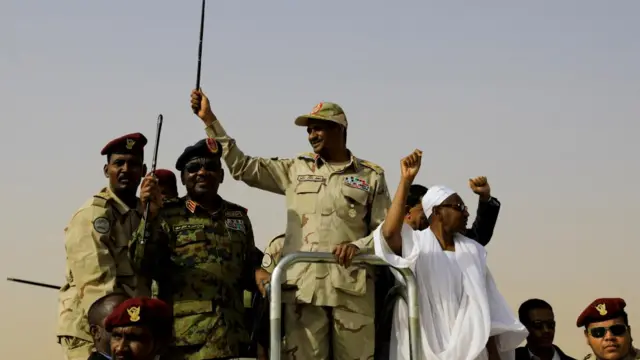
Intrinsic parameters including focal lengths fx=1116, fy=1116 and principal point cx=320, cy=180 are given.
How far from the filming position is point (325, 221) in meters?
7.35

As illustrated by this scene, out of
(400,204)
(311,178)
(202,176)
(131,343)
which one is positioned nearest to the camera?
(131,343)

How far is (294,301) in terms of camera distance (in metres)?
7.12

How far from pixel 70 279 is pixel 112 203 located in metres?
0.57

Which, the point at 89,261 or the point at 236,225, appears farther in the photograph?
the point at 236,225

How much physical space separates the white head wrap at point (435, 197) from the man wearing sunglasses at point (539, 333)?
4.99 ft

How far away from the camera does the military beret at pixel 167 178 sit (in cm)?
836

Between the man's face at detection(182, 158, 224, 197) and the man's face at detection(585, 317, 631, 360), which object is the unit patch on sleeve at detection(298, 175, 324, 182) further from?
the man's face at detection(585, 317, 631, 360)

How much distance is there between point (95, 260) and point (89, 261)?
0.14 ft

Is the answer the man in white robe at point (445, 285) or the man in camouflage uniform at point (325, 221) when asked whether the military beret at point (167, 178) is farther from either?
the man in white robe at point (445, 285)

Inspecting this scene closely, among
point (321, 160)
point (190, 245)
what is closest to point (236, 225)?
point (190, 245)

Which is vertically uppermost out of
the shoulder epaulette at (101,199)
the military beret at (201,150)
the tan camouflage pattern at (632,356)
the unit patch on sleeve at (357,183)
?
the military beret at (201,150)

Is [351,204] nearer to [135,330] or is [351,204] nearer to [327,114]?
[327,114]

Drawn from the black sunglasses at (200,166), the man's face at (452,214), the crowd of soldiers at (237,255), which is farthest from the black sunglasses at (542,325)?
the black sunglasses at (200,166)

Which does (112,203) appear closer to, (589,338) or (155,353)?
(155,353)
